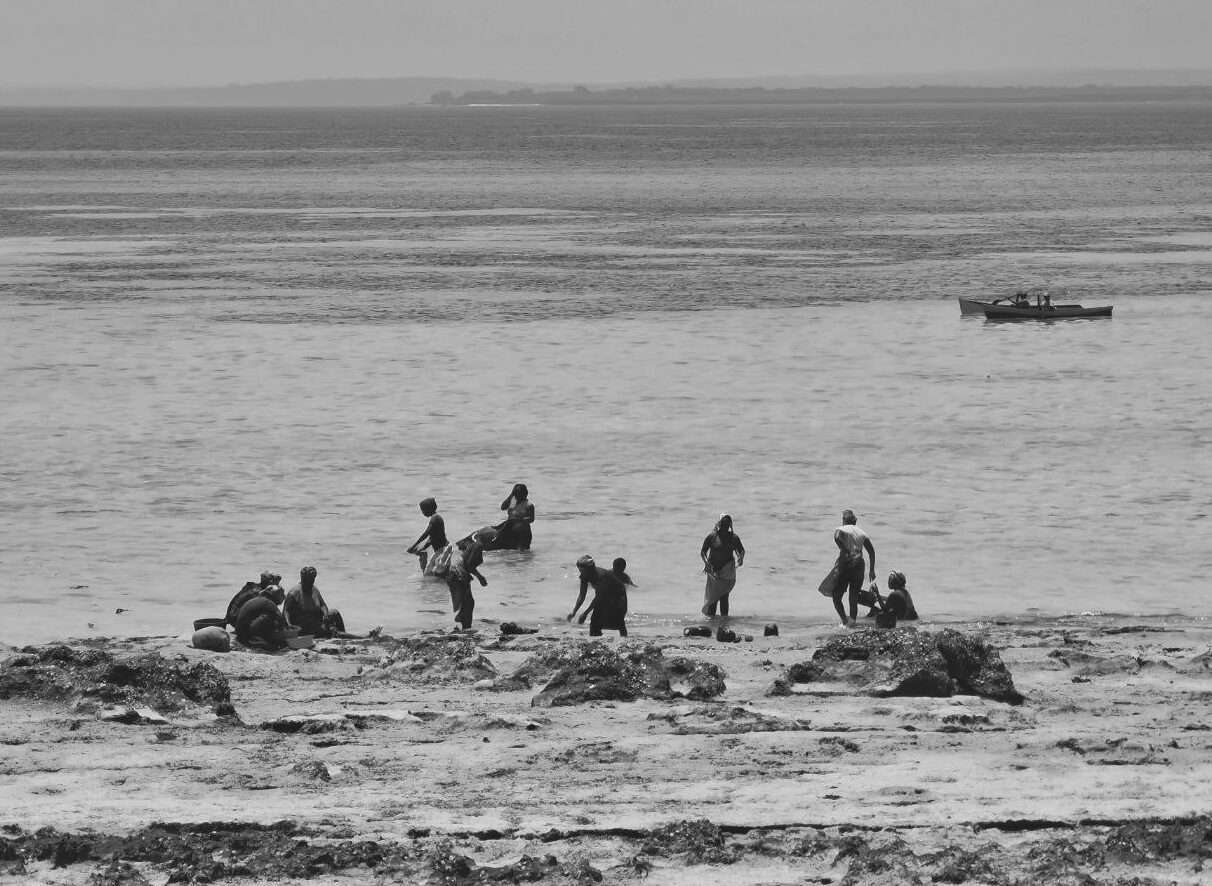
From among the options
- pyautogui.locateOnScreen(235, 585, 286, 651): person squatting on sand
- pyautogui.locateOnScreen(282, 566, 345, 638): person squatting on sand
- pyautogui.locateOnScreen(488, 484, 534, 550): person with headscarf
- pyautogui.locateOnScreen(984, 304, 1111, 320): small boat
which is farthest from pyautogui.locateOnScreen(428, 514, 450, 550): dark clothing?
pyautogui.locateOnScreen(984, 304, 1111, 320): small boat

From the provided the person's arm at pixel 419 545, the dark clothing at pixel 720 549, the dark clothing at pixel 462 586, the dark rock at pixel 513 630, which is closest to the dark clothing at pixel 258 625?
the dark clothing at pixel 462 586

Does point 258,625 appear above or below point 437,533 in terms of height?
below

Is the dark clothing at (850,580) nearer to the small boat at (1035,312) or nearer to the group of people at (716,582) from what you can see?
the group of people at (716,582)

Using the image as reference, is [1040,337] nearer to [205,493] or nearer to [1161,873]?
[205,493]

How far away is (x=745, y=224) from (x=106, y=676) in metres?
72.8

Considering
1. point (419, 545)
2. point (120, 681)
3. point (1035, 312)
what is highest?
point (1035, 312)

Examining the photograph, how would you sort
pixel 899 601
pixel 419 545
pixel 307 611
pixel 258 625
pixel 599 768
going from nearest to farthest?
1. pixel 599 768
2. pixel 258 625
3. pixel 307 611
4. pixel 899 601
5. pixel 419 545

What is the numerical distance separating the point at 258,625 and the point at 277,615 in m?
0.25

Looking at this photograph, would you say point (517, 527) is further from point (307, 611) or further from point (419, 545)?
point (307, 611)

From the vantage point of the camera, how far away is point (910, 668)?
50.4ft

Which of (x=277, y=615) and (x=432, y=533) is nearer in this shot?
(x=277, y=615)

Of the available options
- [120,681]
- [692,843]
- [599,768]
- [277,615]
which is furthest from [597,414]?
[692,843]

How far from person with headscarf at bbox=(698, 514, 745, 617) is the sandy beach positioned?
241 centimetres

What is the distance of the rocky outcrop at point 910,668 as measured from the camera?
15.2 meters
